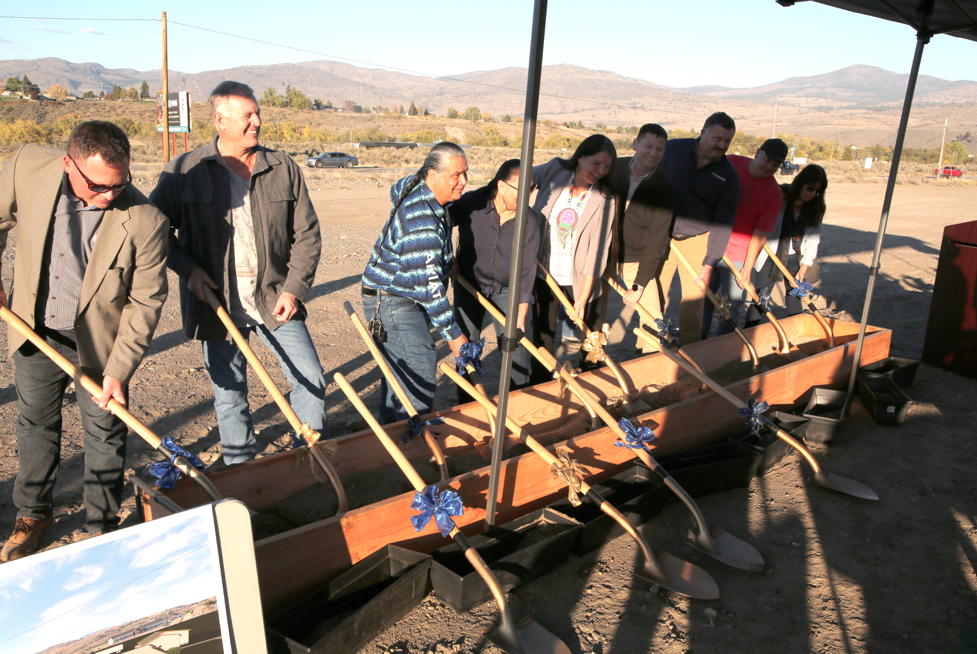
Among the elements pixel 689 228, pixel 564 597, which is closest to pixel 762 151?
pixel 689 228

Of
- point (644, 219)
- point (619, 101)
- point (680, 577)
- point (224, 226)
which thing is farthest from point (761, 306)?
point (619, 101)

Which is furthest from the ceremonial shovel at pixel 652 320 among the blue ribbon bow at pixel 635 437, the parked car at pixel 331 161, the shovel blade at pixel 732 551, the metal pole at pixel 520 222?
the parked car at pixel 331 161

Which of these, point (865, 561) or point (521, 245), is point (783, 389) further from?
point (521, 245)

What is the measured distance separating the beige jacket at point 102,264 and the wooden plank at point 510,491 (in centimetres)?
111

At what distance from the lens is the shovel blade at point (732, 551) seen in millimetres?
2896

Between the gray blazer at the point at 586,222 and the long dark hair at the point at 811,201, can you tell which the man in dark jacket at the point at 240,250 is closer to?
the gray blazer at the point at 586,222

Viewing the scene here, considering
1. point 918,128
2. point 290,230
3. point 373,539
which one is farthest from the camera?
point 918,128

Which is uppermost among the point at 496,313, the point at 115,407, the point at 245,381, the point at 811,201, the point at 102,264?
the point at 811,201

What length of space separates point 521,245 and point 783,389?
2.93m

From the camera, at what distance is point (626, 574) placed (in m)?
2.86

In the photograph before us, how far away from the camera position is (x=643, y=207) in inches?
177

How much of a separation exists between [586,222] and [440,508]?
2.40m

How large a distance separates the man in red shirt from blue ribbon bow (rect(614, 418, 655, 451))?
91.4 inches

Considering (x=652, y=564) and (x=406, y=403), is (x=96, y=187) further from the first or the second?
(x=652, y=564)
